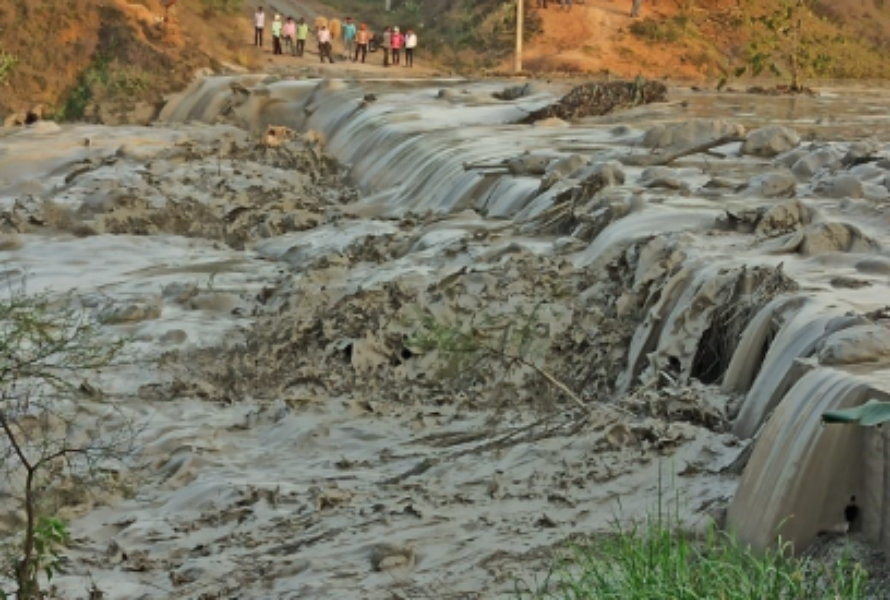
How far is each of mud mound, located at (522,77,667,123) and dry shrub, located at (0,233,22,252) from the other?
7.68 m

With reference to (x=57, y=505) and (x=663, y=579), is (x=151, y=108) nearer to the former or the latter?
(x=57, y=505)

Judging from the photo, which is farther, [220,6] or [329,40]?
[220,6]

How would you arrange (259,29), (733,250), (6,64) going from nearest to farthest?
(733,250)
(6,64)
(259,29)

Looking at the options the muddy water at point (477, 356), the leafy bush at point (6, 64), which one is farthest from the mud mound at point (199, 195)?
the leafy bush at point (6, 64)

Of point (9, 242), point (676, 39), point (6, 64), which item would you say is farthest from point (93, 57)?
point (9, 242)

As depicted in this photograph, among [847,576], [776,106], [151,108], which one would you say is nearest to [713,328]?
[847,576]

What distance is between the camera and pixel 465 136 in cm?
1883

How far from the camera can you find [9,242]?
16.1 m

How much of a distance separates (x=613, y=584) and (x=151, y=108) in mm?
25433

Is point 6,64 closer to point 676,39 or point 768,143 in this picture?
point 768,143

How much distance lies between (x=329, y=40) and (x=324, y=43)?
2.34ft

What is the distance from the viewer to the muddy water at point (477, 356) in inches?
259

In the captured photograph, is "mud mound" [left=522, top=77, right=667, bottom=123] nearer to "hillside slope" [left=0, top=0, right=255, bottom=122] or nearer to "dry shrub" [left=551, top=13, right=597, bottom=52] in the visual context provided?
"hillside slope" [left=0, top=0, right=255, bottom=122]

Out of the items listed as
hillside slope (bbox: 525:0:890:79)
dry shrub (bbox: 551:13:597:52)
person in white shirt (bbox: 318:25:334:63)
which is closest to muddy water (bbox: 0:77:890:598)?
person in white shirt (bbox: 318:25:334:63)
